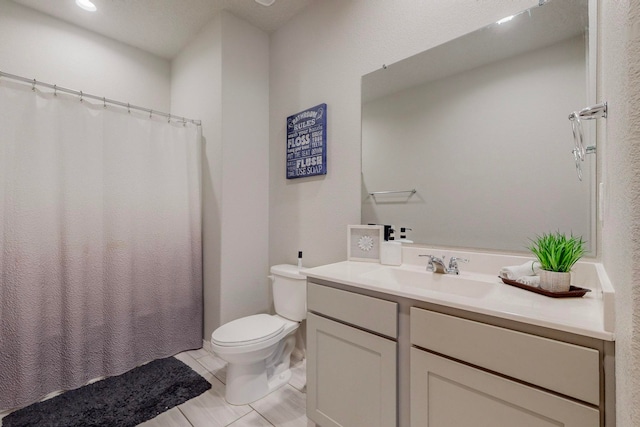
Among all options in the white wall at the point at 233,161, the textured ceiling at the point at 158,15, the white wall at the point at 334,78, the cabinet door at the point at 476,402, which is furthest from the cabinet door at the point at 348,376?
the textured ceiling at the point at 158,15

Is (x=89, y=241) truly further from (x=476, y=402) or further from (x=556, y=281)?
(x=556, y=281)

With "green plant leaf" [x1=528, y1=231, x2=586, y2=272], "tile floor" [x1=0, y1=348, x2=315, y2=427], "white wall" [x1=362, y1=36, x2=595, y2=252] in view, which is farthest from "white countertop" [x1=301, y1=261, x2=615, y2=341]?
"tile floor" [x1=0, y1=348, x2=315, y2=427]

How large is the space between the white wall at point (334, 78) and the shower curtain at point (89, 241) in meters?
0.78

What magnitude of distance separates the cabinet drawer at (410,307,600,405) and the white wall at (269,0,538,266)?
0.96m

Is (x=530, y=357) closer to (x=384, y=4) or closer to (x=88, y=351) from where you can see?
(x=384, y=4)

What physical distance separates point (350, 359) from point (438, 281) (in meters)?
0.55

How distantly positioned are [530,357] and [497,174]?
2.79 feet

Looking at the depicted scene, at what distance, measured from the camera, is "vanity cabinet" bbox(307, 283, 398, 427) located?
111 cm

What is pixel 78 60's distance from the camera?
2.36 metres

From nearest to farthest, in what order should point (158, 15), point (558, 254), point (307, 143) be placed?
1. point (558, 254)
2. point (307, 143)
3. point (158, 15)

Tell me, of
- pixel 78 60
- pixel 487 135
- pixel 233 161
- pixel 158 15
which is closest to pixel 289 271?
pixel 233 161

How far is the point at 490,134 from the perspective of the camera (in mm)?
1350

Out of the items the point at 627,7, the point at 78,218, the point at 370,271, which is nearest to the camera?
the point at 627,7

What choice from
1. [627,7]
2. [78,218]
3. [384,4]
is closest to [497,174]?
[627,7]
